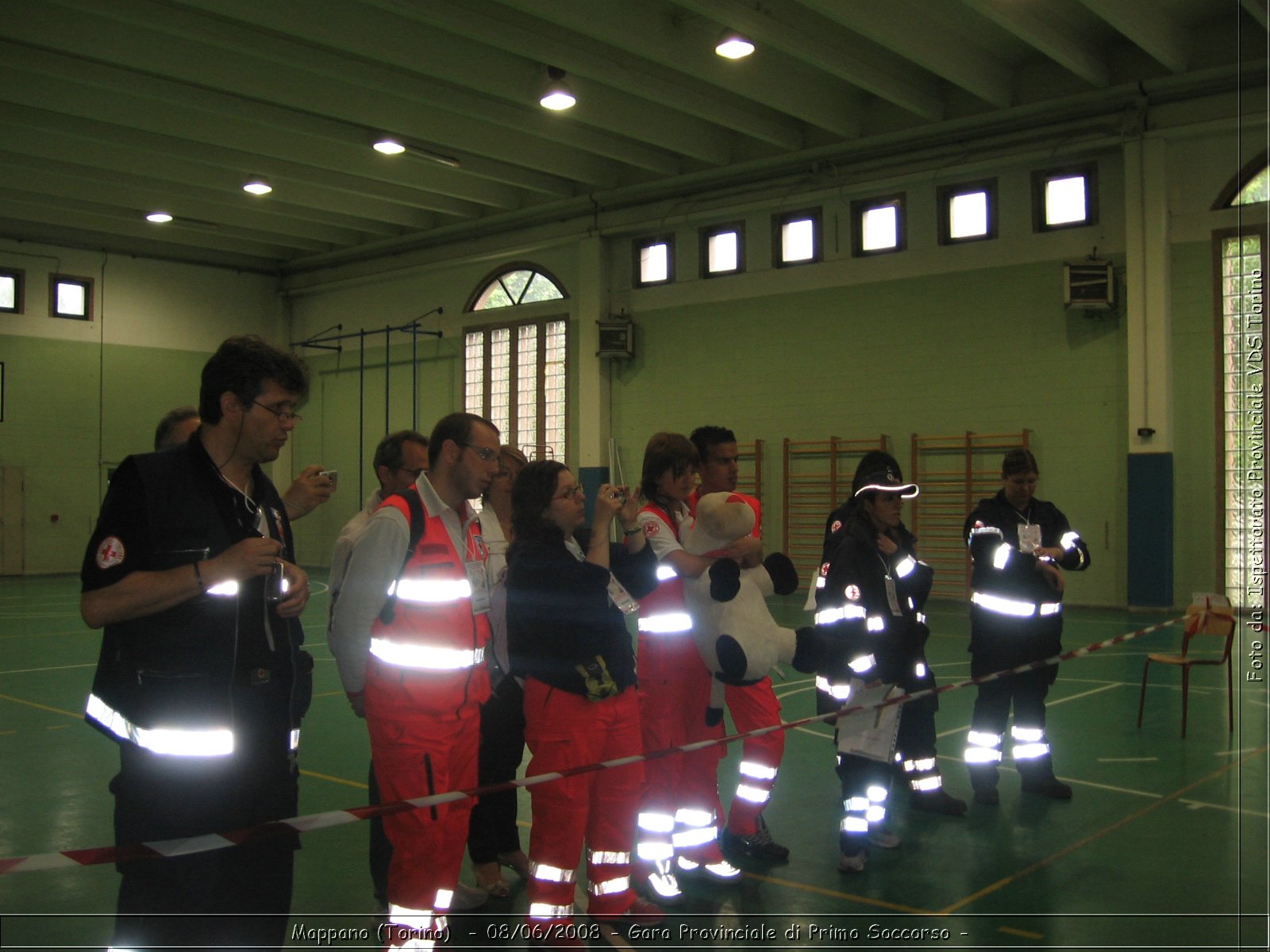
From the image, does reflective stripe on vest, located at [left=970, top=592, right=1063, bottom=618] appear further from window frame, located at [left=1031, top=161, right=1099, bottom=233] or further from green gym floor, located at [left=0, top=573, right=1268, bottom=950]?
window frame, located at [left=1031, top=161, right=1099, bottom=233]

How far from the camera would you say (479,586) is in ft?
12.3

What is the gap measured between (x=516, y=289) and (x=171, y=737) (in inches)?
754

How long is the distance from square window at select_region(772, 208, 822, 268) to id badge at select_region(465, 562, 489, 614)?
45.9ft

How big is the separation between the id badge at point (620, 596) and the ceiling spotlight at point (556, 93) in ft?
36.2

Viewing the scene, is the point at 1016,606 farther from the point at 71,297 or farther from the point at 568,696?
the point at 71,297

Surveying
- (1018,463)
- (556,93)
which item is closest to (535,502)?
(1018,463)

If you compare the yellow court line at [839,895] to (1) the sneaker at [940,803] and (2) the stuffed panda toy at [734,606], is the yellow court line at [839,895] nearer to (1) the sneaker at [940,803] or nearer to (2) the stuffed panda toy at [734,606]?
(2) the stuffed panda toy at [734,606]

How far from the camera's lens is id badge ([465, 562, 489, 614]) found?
368 centimetres

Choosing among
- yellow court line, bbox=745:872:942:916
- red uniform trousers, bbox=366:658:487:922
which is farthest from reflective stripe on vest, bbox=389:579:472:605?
yellow court line, bbox=745:872:942:916

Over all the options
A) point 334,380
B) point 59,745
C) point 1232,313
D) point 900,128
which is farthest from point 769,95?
point 334,380

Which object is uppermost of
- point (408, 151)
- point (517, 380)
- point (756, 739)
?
point (408, 151)

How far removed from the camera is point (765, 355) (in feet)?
57.4

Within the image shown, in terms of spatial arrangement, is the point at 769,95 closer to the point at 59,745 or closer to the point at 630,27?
the point at 630,27

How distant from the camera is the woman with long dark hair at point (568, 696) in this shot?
3662 mm
